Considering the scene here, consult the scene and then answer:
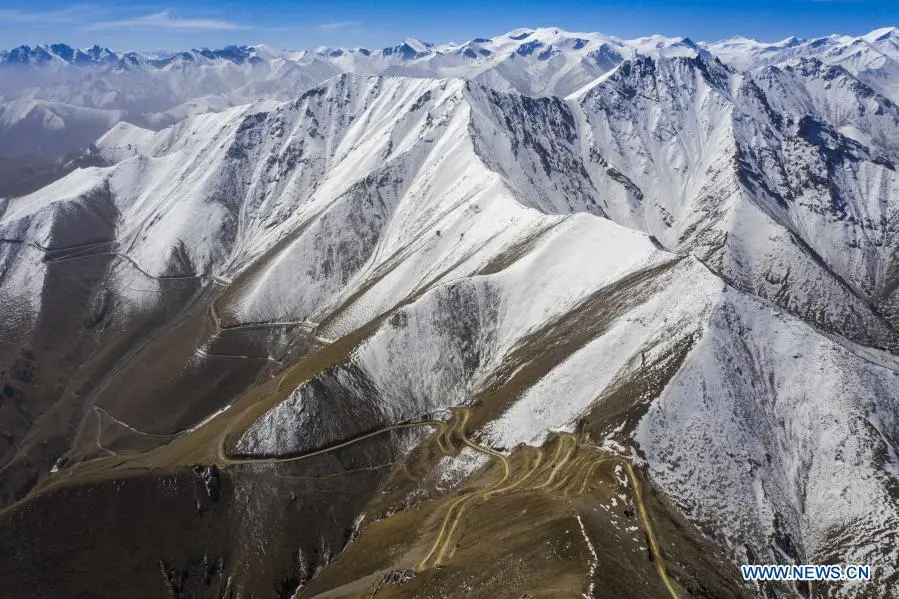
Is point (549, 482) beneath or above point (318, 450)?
above

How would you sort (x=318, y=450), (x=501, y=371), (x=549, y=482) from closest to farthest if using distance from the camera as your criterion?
(x=549, y=482) < (x=318, y=450) < (x=501, y=371)

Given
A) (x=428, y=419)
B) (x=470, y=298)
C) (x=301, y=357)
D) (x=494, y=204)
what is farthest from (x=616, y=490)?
(x=494, y=204)

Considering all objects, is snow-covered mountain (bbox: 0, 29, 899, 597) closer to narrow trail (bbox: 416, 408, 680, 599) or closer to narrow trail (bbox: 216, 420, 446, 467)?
narrow trail (bbox: 216, 420, 446, 467)

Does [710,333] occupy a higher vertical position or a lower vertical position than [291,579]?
higher

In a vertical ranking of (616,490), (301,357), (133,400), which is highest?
(616,490)

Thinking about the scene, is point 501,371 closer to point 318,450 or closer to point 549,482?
point 549,482

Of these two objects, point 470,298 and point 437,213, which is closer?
point 470,298

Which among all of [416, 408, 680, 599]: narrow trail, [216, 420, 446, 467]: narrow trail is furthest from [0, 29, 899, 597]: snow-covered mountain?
[416, 408, 680, 599]: narrow trail

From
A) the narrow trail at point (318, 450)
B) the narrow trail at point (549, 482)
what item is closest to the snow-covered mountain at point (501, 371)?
the narrow trail at point (318, 450)

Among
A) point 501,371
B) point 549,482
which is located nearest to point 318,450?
point 501,371

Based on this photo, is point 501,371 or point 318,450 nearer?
point 318,450

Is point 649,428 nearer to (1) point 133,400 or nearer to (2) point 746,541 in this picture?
(2) point 746,541
